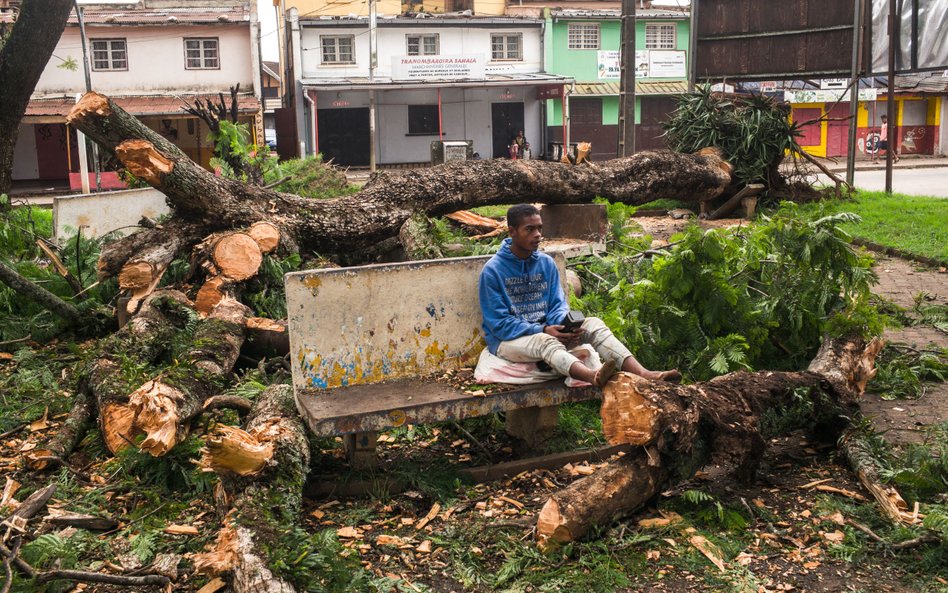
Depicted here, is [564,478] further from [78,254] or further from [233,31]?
[233,31]

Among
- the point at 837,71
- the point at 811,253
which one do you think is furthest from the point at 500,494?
the point at 837,71

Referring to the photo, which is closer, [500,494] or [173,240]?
[500,494]

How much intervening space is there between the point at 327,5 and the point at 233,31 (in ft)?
21.4

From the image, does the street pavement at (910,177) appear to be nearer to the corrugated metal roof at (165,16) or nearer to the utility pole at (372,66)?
the utility pole at (372,66)

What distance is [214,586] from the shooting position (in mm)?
3631

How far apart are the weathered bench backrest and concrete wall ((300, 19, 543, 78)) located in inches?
1148

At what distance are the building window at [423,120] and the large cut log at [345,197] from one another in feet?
74.4

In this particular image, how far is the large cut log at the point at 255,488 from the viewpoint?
3.48m

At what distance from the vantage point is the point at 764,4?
1549cm

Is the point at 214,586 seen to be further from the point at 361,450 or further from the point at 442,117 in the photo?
the point at 442,117

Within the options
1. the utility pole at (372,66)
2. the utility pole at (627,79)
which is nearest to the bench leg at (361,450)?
the utility pole at (627,79)

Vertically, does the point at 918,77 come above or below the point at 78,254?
above

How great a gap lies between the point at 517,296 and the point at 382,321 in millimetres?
802

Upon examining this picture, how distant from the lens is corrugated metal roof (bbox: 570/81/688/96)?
35.3m
